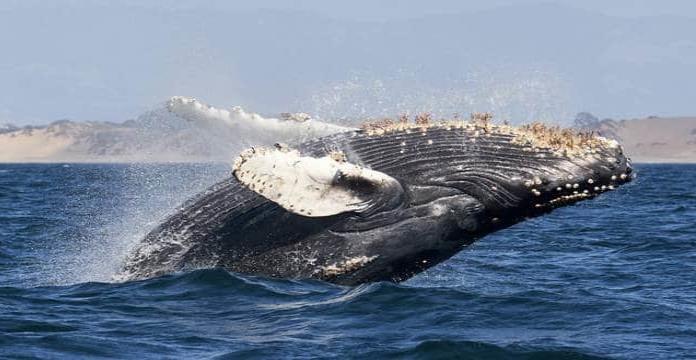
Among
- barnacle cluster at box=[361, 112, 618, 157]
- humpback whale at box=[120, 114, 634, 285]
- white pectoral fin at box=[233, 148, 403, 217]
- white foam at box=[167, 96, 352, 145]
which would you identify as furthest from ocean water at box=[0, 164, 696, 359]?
barnacle cluster at box=[361, 112, 618, 157]

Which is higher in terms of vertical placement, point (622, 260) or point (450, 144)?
point (450, 144)

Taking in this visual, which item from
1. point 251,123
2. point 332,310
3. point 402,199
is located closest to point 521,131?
point 402,199

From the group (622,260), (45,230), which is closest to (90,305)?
(622,260)

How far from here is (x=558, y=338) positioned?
983 centimetres

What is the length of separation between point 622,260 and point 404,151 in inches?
268

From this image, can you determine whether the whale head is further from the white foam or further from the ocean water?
the white foam

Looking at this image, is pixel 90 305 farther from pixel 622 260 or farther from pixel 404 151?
pixel 622 260

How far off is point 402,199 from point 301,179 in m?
1.16

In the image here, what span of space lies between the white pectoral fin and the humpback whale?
30 mm

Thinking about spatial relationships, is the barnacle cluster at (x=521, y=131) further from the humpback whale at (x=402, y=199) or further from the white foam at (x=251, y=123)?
the white foam at (x=251, y=123)

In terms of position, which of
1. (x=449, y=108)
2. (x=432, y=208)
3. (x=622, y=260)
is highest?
(x=449, y=108)

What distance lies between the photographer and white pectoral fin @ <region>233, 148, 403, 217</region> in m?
10.2

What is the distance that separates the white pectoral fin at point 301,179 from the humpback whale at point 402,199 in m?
0.03

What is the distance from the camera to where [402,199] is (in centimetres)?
1096
